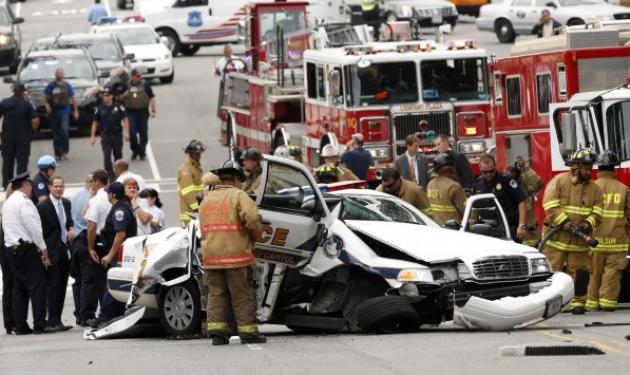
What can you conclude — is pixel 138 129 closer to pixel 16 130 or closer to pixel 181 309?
pixel 16 130

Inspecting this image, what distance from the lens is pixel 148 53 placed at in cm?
4178

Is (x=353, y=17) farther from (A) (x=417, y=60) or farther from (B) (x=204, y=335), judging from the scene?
(B) (x=204, y=335)

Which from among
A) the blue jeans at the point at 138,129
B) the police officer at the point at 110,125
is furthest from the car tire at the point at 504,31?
the police officer at the point at 110,125

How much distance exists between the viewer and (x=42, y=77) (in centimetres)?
3400

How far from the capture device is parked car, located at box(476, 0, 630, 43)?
138 feet

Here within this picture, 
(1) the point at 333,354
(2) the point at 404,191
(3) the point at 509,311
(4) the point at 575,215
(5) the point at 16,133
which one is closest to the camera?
(1) the point at 333,354

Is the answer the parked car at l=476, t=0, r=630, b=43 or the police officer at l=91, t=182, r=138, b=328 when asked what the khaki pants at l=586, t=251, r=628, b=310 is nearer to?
the police officer at l=91, t=182, r=138, b=328

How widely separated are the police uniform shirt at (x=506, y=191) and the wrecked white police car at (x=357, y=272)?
A: 2677 mm

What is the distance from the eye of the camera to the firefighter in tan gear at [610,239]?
53.7 feet

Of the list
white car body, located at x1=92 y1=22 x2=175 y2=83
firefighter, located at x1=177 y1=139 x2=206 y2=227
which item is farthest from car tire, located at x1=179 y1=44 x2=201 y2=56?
firefighter, located at x1=177 y1=139 x2=206 y2=227

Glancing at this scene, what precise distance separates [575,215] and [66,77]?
19263 mm

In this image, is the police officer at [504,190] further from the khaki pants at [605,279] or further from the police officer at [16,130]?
the police officer at [16,130]

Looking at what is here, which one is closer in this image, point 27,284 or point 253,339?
point 253,339

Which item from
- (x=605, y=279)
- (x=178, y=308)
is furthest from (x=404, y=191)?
(x=178, y=308)
